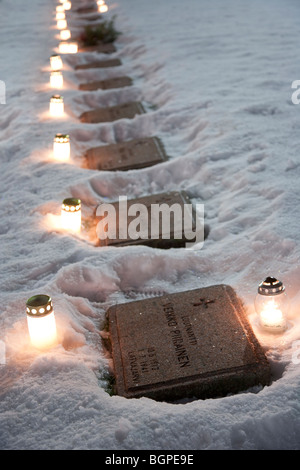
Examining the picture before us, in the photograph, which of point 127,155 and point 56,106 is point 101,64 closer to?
point 56,106

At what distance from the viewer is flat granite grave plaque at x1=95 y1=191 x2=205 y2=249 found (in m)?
4.12

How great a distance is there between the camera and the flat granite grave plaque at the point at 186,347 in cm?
280

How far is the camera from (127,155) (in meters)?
5.50

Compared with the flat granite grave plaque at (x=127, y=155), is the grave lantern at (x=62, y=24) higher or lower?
lower

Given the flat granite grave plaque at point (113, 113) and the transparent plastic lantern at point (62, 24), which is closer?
the flat granite grave plaque at point (113, 113)

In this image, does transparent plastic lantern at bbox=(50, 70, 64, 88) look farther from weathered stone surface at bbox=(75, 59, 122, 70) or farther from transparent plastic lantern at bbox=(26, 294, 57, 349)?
transparent plastic lantern at bbox=(26, 294, 57, 349)

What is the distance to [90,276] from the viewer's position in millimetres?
3680

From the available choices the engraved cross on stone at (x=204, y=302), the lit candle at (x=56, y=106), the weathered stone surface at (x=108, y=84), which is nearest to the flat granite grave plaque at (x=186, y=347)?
the engraved cross on stone at (x=204, y=302)

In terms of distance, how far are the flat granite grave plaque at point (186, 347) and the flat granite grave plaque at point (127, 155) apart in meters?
2.13

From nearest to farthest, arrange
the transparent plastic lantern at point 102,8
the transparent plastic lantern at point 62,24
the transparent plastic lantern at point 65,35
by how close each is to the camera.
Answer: the transparent plastic lantern at point 65,35 → the transparent plastic lantern at point 62,24 → the transparent plastic lantern at point 102,8

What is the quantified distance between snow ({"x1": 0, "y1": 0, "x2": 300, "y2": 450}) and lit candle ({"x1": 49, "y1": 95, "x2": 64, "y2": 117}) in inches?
5.1

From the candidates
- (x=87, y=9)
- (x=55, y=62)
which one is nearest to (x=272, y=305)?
(x=55, y=62)

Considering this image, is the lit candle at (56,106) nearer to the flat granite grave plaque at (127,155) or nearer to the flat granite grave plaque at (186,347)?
the flat granite grave plaque at (127,155)
